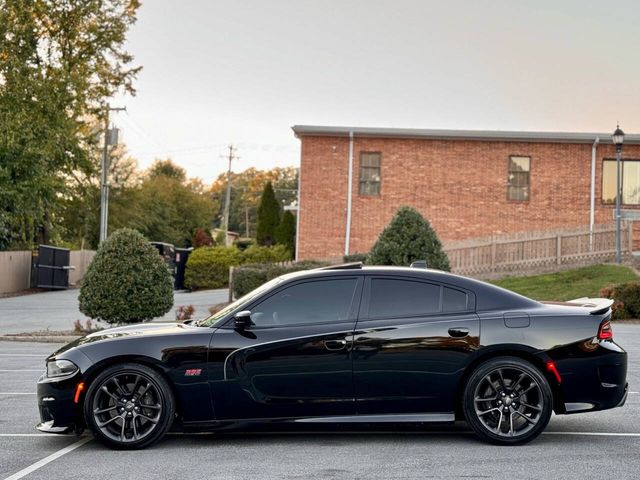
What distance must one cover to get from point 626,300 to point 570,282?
6962mm

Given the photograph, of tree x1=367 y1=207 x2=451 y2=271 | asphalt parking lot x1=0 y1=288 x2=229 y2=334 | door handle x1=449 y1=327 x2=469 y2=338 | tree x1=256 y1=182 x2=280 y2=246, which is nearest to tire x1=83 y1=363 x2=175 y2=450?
door handle x1=449 y1=327 x2=469 y2=338

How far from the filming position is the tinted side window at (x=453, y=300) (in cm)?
849

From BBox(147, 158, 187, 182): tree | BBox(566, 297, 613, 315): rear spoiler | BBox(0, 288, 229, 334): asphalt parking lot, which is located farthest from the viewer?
BBox(147, 158, 187, 182): tree

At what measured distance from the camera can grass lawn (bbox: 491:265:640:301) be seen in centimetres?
3003

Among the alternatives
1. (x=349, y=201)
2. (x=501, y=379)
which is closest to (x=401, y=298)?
(x=501, y=379)

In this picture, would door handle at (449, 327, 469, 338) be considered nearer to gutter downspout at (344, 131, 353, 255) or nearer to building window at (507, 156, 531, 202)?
gutter downspout at (344, 131, 353, 255)

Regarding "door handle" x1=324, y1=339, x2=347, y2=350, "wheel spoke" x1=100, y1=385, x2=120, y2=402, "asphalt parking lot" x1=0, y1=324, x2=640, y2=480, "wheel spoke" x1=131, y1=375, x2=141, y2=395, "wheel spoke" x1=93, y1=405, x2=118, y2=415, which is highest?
"door handle" x1=324, y1=339, x2=347, y2=350

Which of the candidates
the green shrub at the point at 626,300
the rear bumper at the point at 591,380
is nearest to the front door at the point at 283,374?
the rear bumper at the point at 591,380

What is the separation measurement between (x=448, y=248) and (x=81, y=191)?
26.6 m

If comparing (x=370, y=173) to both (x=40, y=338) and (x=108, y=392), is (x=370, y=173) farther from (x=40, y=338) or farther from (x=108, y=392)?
(x=108, y=392)

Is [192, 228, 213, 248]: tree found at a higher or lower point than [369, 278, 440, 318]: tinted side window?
higher

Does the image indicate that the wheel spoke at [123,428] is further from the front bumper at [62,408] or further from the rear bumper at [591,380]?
the rear bumper at [591,380]

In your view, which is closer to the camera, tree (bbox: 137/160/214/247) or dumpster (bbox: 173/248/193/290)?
dumpster (bbox: 173/248/193/290)

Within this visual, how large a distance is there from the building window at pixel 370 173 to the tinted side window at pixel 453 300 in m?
31.5
